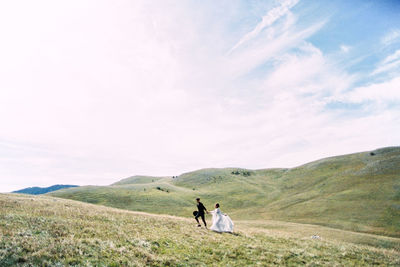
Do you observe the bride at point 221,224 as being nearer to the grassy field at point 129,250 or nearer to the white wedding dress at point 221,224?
the white wedding dress at point 221,224

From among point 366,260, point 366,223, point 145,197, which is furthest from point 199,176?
point 366,260

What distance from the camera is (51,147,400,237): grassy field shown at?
185 feet

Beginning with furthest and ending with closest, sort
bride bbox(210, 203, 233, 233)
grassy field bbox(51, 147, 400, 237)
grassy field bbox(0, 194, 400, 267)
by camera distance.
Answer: grassy field bbox(51, 147, 400, 237), bride bbox(210, 203, 233, 233), grassy field bbox(0, 194, 400, 267)

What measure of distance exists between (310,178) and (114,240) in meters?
111

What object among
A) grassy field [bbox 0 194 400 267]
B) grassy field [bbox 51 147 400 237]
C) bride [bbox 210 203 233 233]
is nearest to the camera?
grassy field [bbox 0 194 400 267]

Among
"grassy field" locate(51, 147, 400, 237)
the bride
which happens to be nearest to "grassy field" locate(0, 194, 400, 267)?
the bride

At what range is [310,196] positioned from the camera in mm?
80938

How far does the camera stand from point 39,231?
542 inches

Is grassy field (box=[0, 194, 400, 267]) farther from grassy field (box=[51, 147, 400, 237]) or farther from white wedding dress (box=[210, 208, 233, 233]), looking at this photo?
grassy field (box=[51, 147, 400, 237])

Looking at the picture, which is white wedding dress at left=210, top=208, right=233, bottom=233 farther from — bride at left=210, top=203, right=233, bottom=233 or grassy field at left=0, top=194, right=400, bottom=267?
grassy field at left=0, top=194, right=400, bottom=267

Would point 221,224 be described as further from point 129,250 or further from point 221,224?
point 129,250

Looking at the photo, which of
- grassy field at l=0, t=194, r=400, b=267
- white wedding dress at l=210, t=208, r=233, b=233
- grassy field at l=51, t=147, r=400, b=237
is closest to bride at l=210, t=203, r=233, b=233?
white wedding dress at l=210, t=208, r=233, b=233

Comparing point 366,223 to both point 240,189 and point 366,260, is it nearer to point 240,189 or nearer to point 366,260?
point 366,260

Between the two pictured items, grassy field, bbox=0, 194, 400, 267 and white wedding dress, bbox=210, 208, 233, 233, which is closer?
grassy field, bbox=0, 194, 400, 267
